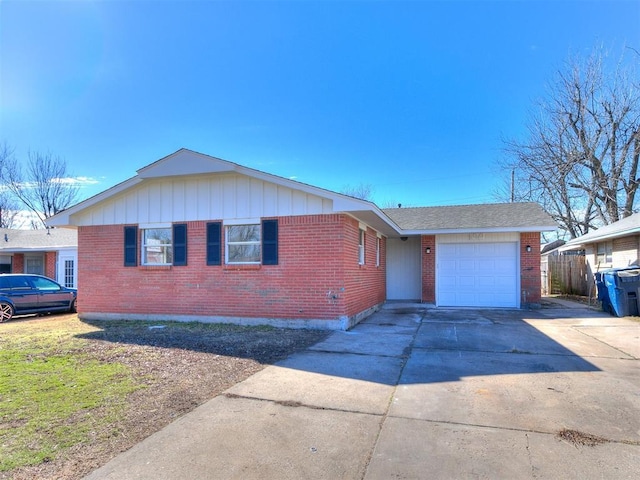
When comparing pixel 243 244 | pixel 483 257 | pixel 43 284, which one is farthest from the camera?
pixel 483 257

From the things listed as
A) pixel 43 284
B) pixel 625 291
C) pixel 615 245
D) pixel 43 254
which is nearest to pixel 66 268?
pixel 43 254

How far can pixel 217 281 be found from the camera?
10.0 meters

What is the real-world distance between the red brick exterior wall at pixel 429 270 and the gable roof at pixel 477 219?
A: 1.98ft

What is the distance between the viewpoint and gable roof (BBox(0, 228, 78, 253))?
19594mm

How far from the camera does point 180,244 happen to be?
10336 millimetres

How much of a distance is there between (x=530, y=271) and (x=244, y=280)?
9508 mm

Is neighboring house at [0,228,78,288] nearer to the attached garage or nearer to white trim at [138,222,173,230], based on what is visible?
white trim at [138,222,173,230]

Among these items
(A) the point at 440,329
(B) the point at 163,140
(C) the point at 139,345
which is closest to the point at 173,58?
(B) the point at 163,140

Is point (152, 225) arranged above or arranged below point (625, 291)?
above

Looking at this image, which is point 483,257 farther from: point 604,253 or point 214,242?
point 214,242

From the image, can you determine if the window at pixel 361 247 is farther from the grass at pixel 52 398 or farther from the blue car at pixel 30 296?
the blue car at pixel 30 296

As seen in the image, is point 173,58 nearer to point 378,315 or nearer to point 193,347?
point 193,347

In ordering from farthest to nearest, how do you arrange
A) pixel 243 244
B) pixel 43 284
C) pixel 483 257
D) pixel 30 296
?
pixel 483 257
pixel 43 284
pixel 30 296
pixel 243 244

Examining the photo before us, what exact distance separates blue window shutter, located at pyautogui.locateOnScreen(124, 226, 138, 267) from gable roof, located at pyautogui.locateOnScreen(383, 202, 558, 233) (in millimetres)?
8930
